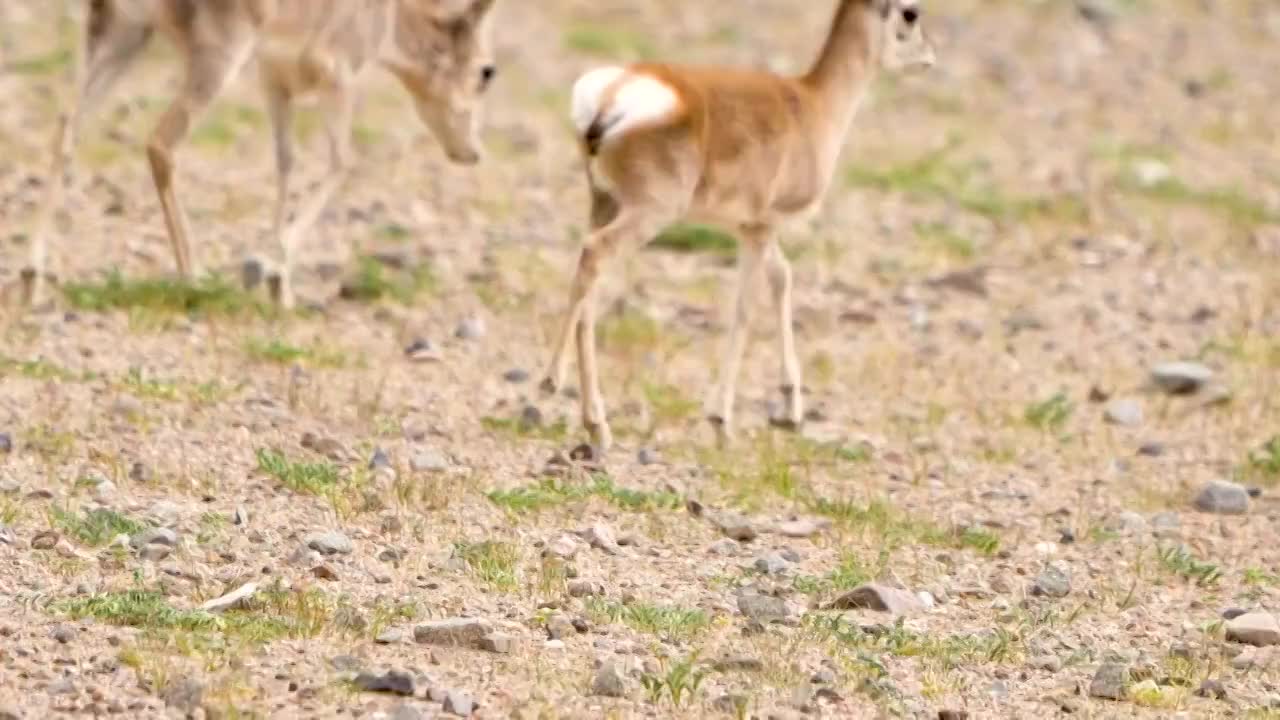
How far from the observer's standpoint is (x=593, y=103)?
833 centimetres

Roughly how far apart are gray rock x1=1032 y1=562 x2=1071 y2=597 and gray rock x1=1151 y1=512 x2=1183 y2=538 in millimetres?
723

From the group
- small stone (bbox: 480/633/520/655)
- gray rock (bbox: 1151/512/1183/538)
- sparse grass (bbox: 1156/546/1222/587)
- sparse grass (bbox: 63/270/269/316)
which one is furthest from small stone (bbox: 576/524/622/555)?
sparse grass (bbox: 63/270/269/316)

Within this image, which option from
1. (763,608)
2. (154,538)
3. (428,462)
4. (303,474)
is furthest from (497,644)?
(428,462)

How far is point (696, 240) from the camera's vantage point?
12195mm

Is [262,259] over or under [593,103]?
under

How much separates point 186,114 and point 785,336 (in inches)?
101

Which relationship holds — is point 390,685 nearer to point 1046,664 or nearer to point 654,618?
point 654,618

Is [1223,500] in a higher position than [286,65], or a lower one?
lower

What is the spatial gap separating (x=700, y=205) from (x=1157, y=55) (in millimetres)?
9645

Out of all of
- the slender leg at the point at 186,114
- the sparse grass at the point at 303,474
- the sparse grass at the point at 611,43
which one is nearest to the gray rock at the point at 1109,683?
the sparse grass at the point at 303,474

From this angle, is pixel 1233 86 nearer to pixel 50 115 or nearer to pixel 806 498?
pixel 50 115

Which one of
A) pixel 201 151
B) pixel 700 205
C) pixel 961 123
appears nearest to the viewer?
pixel 700 205

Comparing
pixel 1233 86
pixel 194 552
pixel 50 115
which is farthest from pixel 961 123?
pixel 194 552

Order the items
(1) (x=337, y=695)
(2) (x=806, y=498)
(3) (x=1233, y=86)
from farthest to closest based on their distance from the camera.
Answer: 1. (3) (x=1233, y=86)
2. (2) (x=806, y=498)
3. (1) (x=337, y=695)
